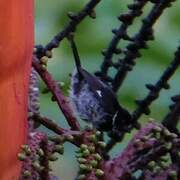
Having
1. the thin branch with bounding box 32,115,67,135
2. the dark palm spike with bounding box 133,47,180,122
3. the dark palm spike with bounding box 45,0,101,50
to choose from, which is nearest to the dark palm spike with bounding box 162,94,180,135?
the dark palm spike with bounding box 133,47,180,122

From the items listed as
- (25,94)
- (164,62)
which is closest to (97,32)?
(164,62)

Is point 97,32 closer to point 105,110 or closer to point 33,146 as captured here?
point 105,110

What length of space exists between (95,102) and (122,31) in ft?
0.39

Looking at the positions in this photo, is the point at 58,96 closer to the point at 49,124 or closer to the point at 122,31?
the point at 49,124

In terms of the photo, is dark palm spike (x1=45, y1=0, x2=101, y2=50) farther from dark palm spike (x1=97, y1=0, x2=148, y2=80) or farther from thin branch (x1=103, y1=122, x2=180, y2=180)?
thin branch (x1=103, y1=122, x2=180, y2=180)

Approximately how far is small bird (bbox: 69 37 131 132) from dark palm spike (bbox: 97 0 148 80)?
4 cm

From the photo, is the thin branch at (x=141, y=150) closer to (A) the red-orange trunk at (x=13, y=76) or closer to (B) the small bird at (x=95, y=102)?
(A) the red-orange trunk at (x=13, y=76)

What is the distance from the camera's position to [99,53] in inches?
59.4

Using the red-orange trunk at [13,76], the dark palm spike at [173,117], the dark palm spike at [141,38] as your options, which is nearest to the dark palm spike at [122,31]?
the dark palm spike at [141,38]

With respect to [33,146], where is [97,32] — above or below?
above

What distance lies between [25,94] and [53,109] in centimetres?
55

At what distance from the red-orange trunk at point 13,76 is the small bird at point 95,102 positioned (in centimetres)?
21

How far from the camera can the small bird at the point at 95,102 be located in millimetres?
1137

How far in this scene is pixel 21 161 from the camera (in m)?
0.88
